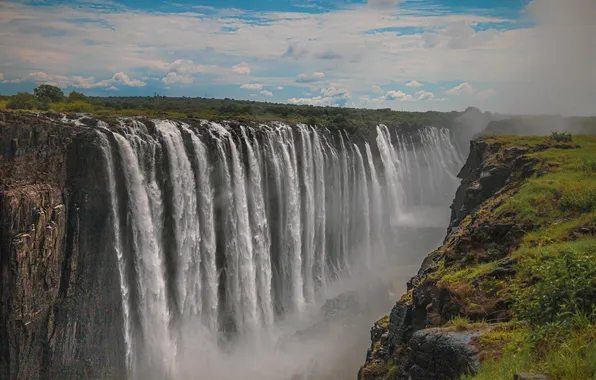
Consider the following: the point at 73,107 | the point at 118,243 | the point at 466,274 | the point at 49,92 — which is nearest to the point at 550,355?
the point at 466,274

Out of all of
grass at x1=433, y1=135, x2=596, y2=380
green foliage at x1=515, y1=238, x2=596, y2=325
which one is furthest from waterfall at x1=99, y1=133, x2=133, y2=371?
green foliage at x1=515, y1=238, x2=596, y2=325

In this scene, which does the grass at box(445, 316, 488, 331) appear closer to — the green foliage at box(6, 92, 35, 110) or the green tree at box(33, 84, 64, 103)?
the green foliage at box(6, 92, 35, 110)

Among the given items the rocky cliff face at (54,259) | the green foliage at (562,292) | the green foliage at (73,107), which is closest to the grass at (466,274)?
the green foliage at (562,292)

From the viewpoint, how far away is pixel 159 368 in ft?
76.7

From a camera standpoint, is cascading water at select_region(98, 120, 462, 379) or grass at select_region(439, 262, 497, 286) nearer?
grass at select_region(439, 262, 497, 286)

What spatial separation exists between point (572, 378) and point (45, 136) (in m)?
20.1

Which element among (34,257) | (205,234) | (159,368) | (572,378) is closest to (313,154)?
(205,234)

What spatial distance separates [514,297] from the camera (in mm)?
9781

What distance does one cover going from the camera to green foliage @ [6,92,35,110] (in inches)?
1005

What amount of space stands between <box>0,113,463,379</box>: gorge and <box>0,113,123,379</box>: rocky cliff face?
52 millimetres

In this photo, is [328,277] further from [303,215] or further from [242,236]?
[242,236]

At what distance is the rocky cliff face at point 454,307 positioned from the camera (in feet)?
31.1

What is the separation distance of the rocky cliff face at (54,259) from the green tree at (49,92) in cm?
1626

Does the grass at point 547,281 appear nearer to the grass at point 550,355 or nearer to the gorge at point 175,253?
the grass at point 550,355
